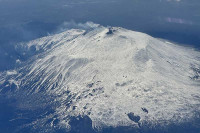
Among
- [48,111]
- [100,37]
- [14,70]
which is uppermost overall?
[100,37]

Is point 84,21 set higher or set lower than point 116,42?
lower

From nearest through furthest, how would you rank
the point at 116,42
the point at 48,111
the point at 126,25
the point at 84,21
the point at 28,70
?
the point at 48,111 < the point at 116,42 < the point at 28,70 < the point at 126,25 < the point at 84,21

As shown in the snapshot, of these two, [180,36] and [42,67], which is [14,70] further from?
[180,36]

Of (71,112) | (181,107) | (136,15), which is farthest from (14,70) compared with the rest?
(136,15)

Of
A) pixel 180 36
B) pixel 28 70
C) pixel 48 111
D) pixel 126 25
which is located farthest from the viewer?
pixel 126 25

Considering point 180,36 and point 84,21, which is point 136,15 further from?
point 180,36

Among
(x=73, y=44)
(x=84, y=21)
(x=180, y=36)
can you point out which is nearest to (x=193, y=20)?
(x=180, y=36)

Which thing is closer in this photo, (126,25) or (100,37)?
(100,37)
